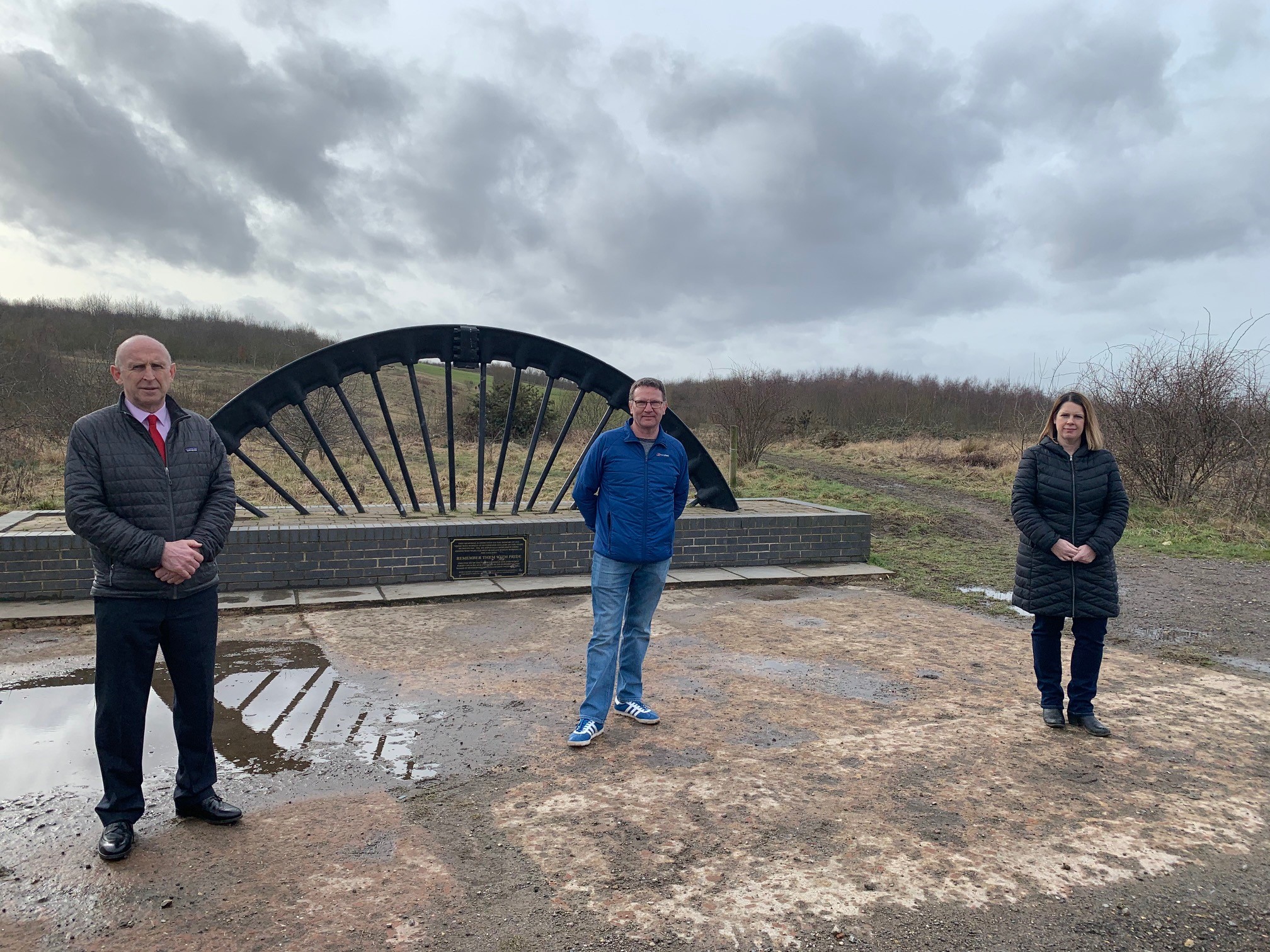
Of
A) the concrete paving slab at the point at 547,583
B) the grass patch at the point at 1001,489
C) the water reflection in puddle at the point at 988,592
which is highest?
the grass patch at the point at 1001,489

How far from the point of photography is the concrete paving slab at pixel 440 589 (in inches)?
275

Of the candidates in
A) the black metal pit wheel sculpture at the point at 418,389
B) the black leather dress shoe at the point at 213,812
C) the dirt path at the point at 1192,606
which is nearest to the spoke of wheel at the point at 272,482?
the black metal pit wheel sculpture at the point at 418,389

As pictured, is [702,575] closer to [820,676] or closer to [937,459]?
[820,676]

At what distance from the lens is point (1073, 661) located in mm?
4316

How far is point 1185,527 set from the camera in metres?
12.1

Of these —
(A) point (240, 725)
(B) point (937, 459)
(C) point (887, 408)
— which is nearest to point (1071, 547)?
(A) point (240, 725)

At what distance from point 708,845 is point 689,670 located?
86.5 inches

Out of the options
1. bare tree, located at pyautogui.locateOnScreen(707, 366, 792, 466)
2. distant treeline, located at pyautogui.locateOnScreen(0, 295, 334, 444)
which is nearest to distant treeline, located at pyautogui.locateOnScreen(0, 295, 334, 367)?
distant treeline, located at pyautogui.locateOnScreen(0, 295, 334, 444)

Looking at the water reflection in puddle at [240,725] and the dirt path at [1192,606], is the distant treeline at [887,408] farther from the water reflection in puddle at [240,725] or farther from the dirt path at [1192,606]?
the water reflection in puddle at [240,725]

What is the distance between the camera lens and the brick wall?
6492 millimetres

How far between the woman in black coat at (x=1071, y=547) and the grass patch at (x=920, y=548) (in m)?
2.77

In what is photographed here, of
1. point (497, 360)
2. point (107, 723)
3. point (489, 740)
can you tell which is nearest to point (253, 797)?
point (107, 723)

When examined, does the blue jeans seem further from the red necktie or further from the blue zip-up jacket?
the red necktie

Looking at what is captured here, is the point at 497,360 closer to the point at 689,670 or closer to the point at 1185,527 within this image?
the point at 689,670
